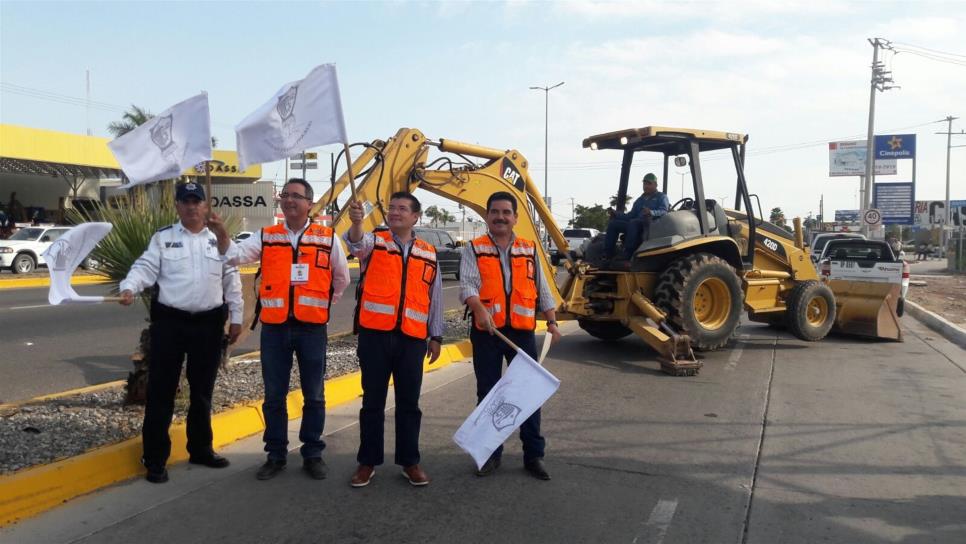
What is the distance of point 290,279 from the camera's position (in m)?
4.86

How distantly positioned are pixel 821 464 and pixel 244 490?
3.80 meters

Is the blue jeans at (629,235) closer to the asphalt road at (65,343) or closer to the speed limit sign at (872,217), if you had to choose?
the asphalt road at (65,343)

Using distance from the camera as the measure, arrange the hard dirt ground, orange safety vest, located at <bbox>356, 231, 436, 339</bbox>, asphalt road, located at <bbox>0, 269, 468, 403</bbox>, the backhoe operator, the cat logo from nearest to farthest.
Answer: orange safety vest, located at <bbox>356, 231, 436, 339</bbox> < asphalt road, located at <bbox>0, 269, 468, 403</bbox> < the cat logo < the backhoe operator < the hard dirt ground

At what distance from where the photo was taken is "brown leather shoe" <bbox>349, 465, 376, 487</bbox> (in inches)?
190

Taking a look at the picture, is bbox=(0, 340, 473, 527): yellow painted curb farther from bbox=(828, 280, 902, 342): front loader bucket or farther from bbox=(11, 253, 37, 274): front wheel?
bbox=(11, 253, 37, 274): front wheel

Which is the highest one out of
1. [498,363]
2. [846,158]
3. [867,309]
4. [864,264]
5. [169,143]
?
[846,158]

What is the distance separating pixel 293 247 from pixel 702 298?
22.2 ft

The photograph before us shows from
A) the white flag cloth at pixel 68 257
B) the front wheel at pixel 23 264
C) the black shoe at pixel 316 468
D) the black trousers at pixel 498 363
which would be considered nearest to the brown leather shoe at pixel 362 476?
the black shoe at pixel 316 468

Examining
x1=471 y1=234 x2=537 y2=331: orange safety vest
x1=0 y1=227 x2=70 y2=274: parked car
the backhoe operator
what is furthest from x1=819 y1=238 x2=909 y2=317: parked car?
x1=0 y1=227 x2=70 y2=274: parked car

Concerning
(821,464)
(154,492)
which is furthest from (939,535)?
(154,492)

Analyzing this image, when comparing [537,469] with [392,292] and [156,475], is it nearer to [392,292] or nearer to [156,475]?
[392,292]

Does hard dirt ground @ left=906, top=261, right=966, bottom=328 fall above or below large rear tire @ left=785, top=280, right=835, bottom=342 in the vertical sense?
below

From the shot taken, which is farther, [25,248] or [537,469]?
[25,248]

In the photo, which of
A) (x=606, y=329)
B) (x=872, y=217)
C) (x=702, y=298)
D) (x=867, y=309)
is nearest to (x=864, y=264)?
(x=867, y=309)
